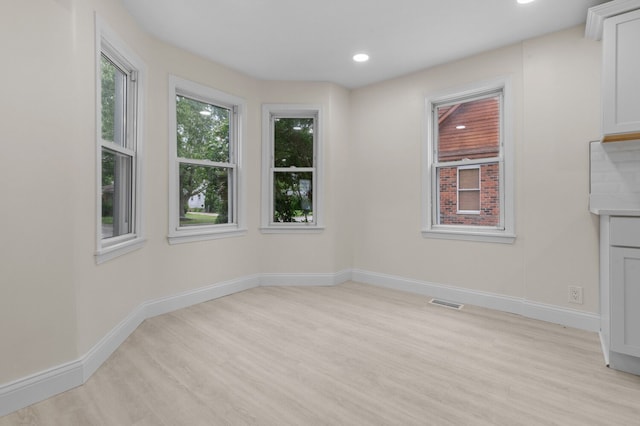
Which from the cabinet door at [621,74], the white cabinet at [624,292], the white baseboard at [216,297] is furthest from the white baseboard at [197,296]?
the cabinet door at [621,74]

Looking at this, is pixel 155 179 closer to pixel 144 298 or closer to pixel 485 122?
pixel 144 298

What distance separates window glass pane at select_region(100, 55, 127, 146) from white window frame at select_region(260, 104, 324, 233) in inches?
65.7

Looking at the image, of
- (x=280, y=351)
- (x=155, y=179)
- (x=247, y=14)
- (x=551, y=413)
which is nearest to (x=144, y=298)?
(x=155, y=179)

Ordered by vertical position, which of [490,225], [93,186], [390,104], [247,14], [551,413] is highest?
[247,14]

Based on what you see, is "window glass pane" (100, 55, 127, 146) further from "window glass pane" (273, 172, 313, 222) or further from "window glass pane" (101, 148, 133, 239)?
"window glass pane" (273, 172, 313, 222)

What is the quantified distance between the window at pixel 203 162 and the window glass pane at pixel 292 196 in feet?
1.75

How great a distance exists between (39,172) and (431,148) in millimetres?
3495

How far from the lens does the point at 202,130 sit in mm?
3672

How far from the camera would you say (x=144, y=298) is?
9.98ft

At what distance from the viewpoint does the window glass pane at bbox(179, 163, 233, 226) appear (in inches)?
138

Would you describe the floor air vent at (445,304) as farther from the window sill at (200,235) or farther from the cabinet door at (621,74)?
the window sill at (200,235)

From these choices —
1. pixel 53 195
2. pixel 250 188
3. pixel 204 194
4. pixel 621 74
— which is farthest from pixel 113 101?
pixel 621 74

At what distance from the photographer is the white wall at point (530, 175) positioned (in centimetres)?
280

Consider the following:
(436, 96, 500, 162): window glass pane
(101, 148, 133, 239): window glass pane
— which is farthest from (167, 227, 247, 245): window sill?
(436, 96, 500, 162): window glass pane
